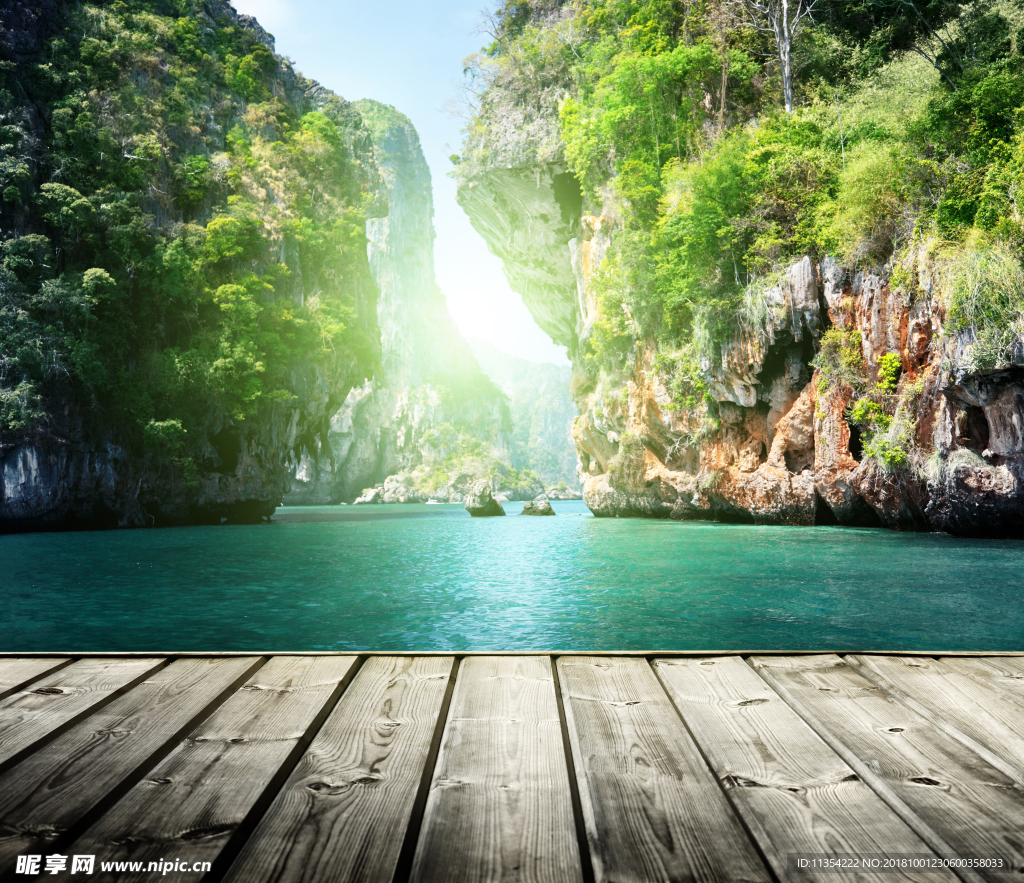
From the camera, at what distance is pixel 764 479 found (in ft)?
68.5

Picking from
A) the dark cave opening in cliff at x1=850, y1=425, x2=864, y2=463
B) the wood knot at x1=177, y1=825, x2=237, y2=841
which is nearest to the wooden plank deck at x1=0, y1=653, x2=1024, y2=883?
the wood knot at x1=177, y1=825, x2=237, y2=841

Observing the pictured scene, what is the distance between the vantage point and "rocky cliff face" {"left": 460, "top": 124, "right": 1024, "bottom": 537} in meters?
13.8

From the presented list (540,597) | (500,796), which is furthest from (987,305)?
(500,796)

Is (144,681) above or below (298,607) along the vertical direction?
above

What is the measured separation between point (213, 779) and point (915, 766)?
5.35 feet

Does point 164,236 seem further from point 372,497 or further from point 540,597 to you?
point 372,497

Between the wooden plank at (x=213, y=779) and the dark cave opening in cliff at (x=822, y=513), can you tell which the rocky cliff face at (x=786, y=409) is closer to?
the dark cave opening in cliff at (x=822, y=513)

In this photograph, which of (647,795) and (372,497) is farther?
(372,497)

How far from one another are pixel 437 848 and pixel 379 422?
86.0 m

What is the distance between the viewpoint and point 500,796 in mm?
1366

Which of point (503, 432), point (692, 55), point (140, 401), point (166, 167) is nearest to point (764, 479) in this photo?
point (692, 55)

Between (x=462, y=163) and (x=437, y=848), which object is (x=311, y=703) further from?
(x=462, y=163)

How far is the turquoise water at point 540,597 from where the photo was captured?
6680 millimetres

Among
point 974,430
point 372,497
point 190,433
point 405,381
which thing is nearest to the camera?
point 974,430
